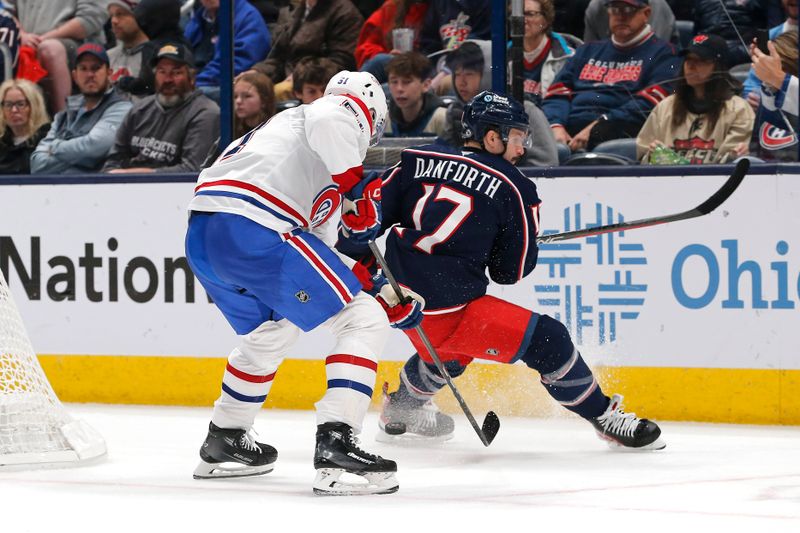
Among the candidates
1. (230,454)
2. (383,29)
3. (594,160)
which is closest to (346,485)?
(230,454)

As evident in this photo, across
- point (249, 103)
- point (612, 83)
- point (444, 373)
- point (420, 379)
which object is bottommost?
point (420, 379)

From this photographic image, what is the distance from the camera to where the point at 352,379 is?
133 inches

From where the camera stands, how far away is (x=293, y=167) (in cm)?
349

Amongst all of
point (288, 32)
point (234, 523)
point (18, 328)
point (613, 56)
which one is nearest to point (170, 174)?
point (288, 32)

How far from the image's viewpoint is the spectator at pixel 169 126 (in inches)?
216

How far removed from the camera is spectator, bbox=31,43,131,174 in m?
5.66

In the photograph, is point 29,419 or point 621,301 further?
point 621,301

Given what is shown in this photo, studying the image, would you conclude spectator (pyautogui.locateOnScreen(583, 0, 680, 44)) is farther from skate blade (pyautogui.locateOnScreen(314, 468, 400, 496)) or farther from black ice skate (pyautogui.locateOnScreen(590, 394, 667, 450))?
skate blade (pyautogui.locateOnScreen(314, 468, 400, 496))

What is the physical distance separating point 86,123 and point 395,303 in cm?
264

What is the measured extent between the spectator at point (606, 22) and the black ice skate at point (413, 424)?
5.15 ft

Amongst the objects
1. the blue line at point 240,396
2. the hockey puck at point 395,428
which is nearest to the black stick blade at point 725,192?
the hockey puck at point 395,428

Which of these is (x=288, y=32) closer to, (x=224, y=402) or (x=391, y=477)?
(x=224, y=402)

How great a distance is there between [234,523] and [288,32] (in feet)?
10.4

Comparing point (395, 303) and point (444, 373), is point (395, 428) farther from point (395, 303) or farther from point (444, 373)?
point (395, 303)
